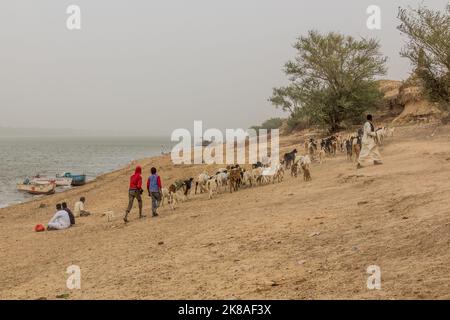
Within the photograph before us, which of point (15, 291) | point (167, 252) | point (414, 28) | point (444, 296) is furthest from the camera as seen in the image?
point (414, 28)

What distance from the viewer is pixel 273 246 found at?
9305 millimetres

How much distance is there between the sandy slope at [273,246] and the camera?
6.99 m

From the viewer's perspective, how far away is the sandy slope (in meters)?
6.99

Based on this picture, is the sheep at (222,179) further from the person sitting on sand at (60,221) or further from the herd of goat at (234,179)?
the person sitting on sand at (60,221)

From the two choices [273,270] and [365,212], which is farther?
[365,212]

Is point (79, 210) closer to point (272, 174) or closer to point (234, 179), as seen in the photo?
point (234, 179)

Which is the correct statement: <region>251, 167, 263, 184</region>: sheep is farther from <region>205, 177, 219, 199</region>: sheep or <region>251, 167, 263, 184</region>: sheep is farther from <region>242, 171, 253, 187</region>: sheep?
<region>205, 177, 219, 199</region>: sheep

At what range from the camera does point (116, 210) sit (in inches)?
877

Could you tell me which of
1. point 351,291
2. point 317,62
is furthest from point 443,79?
point 351,291

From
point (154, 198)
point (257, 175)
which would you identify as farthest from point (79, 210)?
point (257, 175)

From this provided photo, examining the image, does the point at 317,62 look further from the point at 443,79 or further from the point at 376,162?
the point at 376,162

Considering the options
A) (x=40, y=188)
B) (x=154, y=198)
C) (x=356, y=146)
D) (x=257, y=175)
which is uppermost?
(x=356, y=146)

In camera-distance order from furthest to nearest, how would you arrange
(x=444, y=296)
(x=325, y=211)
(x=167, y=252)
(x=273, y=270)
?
(x=325, y=211) < (x=167, y=252) < (x=273, y=270) < (x=444, y=296)
